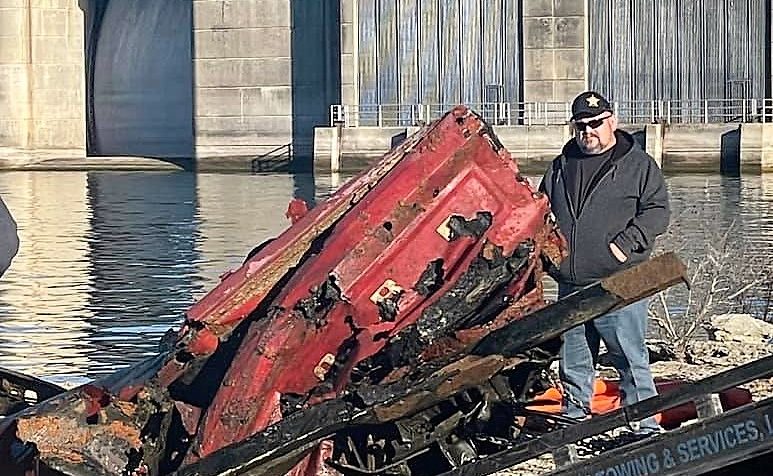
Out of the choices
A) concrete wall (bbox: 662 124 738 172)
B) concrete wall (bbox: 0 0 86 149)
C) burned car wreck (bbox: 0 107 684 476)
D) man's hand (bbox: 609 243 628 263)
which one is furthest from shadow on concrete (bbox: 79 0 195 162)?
burned car wreck (bbox: 0 107 684 476)

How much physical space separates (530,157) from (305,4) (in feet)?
35.9

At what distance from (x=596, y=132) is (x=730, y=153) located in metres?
33.3

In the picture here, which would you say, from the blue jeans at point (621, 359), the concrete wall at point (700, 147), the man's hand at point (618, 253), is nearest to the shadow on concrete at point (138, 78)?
the concrete wall at point (700, 147)

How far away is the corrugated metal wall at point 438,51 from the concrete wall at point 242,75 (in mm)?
3681

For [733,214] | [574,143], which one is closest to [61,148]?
[733,214]

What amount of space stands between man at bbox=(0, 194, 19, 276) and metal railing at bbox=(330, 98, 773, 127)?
36513mm

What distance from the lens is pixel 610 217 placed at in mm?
6633

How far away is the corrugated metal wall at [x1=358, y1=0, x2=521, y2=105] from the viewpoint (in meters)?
44.0

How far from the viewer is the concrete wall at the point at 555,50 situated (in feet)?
141

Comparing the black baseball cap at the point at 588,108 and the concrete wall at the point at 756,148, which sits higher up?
the black baseball cap at the point at 588,108

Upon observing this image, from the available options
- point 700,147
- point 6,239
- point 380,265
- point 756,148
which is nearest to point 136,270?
point 380,265

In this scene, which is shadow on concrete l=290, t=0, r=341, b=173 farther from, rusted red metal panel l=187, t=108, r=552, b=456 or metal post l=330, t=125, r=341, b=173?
rusted red metal panel l=187, t=108, r=552, b=456

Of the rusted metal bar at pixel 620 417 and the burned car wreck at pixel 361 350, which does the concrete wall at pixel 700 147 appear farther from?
the rusted metal bar at pixel 620 417

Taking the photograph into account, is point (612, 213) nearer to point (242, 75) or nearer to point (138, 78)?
point (242, 75)
